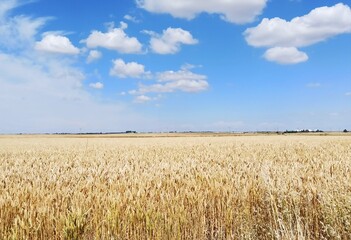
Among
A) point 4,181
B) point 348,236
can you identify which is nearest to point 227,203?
point 348,236

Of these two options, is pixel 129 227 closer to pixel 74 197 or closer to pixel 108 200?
pixel 108 200

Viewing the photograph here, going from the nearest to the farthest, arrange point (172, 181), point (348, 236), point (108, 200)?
point (348, 236)
point (108, 200)
point (172, 181)

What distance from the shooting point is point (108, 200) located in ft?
18.4

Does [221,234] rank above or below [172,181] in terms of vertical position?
below

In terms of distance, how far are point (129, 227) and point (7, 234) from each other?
166cm

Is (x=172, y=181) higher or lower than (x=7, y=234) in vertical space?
higher

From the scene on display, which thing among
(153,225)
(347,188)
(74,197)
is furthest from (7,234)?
(347,188)

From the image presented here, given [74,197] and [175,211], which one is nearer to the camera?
[175,211]

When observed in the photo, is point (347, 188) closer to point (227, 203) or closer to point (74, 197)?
point (227, 203)

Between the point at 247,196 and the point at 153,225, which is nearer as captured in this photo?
the point at 153,225

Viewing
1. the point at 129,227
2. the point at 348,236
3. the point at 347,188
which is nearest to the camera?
the point at 348,236

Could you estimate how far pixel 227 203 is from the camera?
591 centimetres

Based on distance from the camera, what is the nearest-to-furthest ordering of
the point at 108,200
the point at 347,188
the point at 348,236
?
the point at 348,236 < the point at 108,200 < the point at 347,188

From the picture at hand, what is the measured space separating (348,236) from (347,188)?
59.1 inches
